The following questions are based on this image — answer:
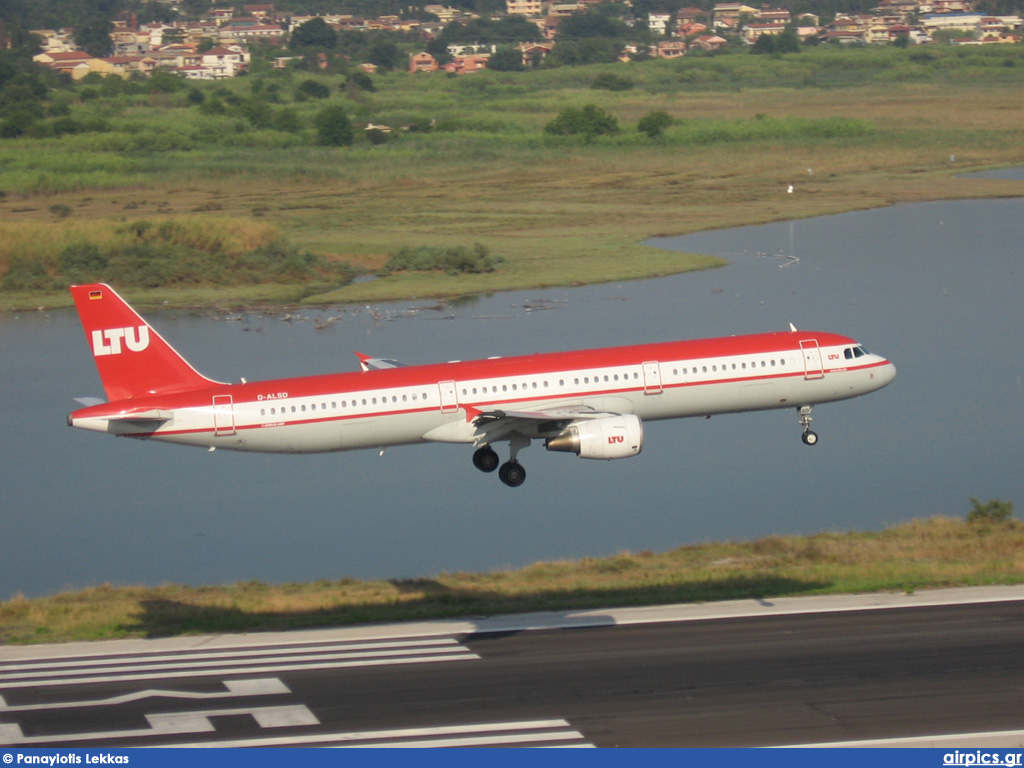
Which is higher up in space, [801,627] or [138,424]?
[138,424]

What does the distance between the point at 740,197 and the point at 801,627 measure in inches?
4598

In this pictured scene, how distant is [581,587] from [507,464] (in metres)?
6.12

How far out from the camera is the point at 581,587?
5422 centimetres

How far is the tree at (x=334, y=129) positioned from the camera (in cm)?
19538

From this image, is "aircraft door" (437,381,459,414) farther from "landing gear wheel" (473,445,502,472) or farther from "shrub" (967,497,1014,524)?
"shrub" (967,497,1014,524)

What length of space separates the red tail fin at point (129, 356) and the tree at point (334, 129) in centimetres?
14176

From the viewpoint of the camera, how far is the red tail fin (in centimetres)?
5672

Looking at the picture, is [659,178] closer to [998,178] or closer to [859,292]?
[998,178]

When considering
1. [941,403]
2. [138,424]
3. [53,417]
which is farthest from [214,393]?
[941,403]

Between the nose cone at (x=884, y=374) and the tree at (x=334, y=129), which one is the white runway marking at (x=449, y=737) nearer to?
the nose cone at (x=884, y=374)

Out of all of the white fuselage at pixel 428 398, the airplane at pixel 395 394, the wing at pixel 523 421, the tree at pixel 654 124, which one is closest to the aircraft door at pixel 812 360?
the airplane at pixel 395 394

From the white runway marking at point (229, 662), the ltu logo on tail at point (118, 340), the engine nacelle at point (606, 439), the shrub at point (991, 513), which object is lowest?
the shrub at point (991, 513)

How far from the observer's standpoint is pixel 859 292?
370 ft

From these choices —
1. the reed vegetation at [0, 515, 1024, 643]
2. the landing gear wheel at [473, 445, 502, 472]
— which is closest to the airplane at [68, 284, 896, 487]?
the landing gear wheel at [473, 445, 502, 472]
